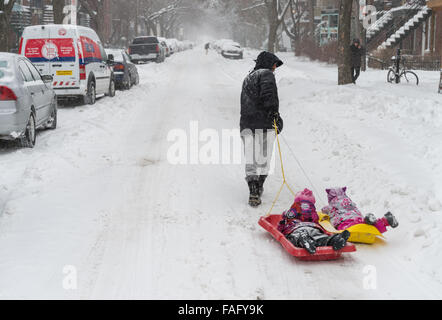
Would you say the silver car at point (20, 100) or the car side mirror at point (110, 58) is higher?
the car side mirror at point (110, 58)

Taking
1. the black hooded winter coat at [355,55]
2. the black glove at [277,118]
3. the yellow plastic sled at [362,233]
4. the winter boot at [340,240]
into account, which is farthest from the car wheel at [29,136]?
the black hooded winter coat at [355,55]

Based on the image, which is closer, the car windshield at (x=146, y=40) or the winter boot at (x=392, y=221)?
the winter boot at (x=392, y=221)

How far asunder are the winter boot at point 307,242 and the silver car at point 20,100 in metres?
6.16

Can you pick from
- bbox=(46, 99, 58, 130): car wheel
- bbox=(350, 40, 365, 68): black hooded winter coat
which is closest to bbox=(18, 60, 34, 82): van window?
bbox=(46, 99, 58, 130): car wheel

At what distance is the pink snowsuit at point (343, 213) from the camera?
214 inches

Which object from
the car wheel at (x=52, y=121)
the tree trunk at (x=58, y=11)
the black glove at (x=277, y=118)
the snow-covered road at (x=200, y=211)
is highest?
the tree trunk at (x=58, y=11)

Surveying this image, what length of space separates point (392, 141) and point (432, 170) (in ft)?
6.14

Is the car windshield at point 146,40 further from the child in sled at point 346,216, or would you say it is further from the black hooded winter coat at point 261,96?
the child in sled at point 346,216

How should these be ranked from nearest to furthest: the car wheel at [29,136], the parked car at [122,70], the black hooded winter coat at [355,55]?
the car wheel at [29,136] < the black hooded winter coat at [355,55] < the parked car at [122,70]

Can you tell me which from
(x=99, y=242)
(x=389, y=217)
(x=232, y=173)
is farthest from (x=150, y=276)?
(x=232, y=173)

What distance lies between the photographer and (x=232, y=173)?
8523 millimetres

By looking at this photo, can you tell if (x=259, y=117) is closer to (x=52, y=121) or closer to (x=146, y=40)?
(x=52, y=121)

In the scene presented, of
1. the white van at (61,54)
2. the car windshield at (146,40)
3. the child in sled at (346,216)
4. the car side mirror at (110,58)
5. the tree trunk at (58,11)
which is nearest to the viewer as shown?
the child in sled at (346,216)

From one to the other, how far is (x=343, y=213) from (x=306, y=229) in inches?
31.8
